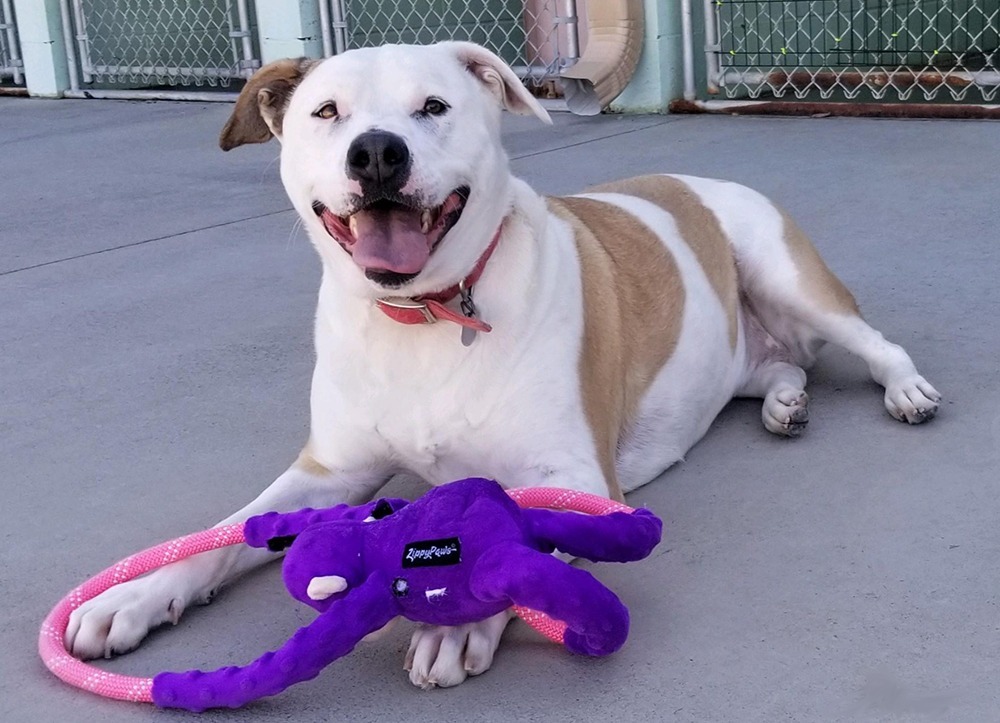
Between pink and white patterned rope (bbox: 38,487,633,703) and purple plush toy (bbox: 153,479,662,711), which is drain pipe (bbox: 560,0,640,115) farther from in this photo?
purple plush toy (bbox: 153,479,662,711)

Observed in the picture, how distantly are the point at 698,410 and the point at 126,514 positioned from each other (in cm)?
136

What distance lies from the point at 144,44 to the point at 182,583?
402 inches

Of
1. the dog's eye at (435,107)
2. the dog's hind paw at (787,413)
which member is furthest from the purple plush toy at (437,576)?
the dog's hind paw at (787,413)

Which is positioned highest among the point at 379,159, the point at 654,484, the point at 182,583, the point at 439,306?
the point at 379,159

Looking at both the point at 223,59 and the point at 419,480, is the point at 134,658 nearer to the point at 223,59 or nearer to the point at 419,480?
the point at 419,480

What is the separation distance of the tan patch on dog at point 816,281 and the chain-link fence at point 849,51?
4.05 metres

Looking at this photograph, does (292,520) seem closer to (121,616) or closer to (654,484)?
(121,616)

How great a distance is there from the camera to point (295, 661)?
6.47ft

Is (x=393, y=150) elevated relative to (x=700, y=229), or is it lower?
elevated

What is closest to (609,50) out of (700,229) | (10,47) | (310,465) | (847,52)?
(847,52)

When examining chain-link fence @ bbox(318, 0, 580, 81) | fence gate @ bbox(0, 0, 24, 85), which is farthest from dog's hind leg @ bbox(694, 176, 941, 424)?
fence gate @ bbox(0, 0, 24, 85)

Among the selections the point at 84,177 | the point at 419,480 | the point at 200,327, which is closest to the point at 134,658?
the point at 419,480

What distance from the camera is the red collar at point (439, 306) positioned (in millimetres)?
2535

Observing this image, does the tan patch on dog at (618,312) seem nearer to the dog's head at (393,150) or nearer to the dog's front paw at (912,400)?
the dog's head at (393,150)
